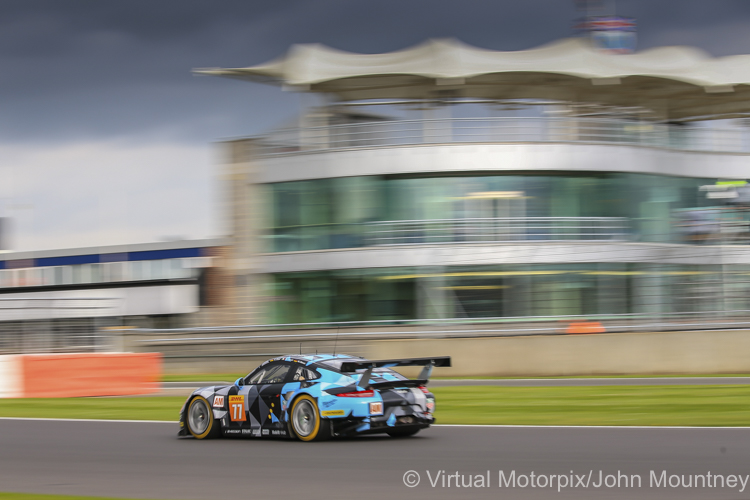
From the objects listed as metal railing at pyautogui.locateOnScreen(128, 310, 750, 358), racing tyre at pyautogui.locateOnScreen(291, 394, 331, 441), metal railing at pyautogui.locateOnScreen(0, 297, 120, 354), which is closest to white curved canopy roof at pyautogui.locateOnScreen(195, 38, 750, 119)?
metal railing at pyautogui.locateOnScreen(128, 310, 750, 358)

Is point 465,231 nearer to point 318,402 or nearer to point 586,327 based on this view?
point 586,327

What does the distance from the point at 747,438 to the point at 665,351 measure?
17.9 meters

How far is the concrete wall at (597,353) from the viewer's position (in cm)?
2895

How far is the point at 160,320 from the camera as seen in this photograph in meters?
57.3

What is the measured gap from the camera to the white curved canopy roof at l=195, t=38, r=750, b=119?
35.8m

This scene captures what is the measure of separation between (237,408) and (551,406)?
6.95 metres

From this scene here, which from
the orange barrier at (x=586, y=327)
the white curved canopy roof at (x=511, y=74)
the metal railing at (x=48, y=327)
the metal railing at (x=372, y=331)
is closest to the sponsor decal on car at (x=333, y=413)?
the metal railing at (x=372, y=331)

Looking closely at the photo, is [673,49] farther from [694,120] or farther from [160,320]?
[160,320]

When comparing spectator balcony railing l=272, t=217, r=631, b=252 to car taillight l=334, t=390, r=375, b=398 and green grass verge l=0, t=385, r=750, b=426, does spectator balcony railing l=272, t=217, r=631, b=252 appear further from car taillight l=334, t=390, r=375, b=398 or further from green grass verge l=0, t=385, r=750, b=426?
car taillight l=334, t=390, r=375, b=398

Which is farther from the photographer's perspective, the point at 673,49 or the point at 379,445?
the point at 673,49

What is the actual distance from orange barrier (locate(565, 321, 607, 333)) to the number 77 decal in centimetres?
2024

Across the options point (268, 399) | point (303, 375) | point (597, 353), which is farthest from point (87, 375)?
point (597, 353)

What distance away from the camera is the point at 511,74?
3619 centimetres

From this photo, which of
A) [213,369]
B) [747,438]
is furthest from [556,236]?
[747,438]
